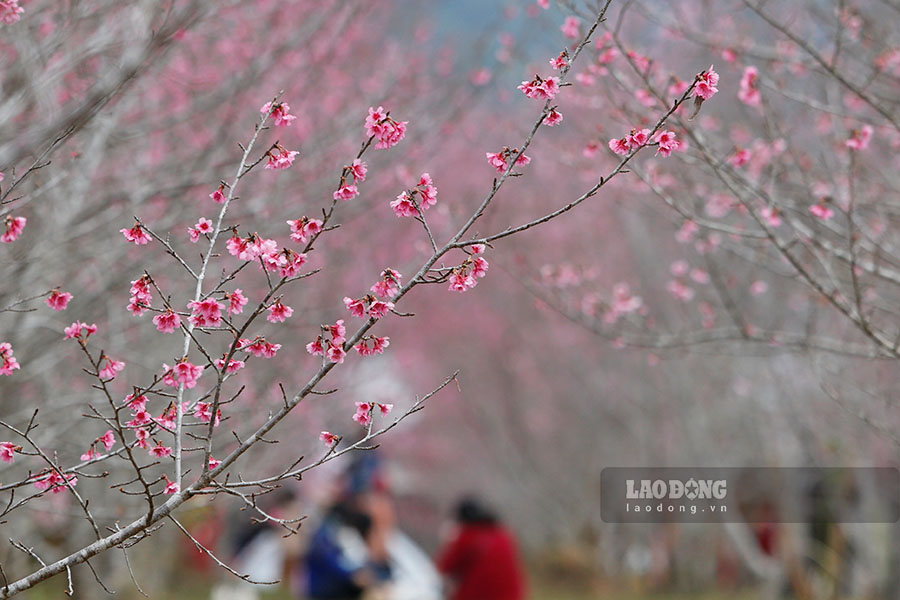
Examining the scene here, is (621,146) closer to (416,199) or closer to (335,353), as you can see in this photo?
(416,199)

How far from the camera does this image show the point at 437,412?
66.4ft

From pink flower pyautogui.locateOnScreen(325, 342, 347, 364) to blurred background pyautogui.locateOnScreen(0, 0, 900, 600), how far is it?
0.59 m

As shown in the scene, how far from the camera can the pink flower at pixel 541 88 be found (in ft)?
8.30

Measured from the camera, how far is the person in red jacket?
909 centimetres

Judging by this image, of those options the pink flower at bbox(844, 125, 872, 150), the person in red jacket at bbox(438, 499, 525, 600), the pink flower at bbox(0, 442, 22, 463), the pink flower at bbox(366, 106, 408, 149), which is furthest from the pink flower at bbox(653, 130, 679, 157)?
the person in red jacket at bbox(438, 499, 525, 600)

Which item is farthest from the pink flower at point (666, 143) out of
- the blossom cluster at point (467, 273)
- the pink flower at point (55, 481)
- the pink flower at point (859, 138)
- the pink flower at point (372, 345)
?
the pink flower at point (55, 481)

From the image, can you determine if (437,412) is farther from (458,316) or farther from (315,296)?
(315,296)

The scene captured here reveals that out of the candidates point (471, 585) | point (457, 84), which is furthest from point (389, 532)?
point (457, 84)

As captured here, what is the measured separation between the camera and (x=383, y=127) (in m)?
2.46

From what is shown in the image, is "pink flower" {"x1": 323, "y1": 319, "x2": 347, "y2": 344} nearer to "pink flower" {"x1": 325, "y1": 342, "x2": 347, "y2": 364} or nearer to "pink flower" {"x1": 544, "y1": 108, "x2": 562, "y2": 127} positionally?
"pink flower" {"x1": 325, "y1": 342, "x2": 347, "y2": 364}

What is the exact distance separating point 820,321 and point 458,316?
331 inches

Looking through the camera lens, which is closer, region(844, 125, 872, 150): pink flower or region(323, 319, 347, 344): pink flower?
region(323, 319, 347, 344): pink flower

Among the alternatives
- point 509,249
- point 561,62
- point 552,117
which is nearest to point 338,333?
point 552,117

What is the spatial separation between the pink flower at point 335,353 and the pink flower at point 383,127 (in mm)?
564
